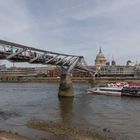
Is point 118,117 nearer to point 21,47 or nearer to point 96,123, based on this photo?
point 96,123

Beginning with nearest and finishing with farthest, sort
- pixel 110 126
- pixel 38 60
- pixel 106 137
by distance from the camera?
pixel 106 137 < pixel 110 126 < pixel 38 60

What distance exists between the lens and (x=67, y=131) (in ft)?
109

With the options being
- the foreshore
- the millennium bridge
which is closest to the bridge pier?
the millennium bridge

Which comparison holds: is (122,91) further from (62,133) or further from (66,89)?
(62,133)

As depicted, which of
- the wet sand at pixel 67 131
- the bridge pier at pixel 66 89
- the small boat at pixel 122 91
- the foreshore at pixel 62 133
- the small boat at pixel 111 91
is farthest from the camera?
the small boat at pixel 111 91

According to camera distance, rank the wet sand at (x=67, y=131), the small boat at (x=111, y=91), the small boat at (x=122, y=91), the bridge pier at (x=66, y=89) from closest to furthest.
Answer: the wet sand at (x=67, y=131) < the bridge pier at (x=66, y=89) < the small boat at (x=122, y=91) < the small boat at (x=111, y=91)

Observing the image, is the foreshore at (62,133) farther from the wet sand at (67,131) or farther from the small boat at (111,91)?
the small boat at (111,91)

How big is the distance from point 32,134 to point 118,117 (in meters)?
16.3

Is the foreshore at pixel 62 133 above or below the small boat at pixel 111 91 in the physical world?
below

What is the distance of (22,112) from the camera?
1928 inches

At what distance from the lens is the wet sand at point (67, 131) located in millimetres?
30631

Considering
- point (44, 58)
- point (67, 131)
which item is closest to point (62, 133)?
point (67, 131)

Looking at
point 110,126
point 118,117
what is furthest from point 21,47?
point 110,126

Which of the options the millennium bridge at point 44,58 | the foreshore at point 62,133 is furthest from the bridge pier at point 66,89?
the foreshore at point 62,133
